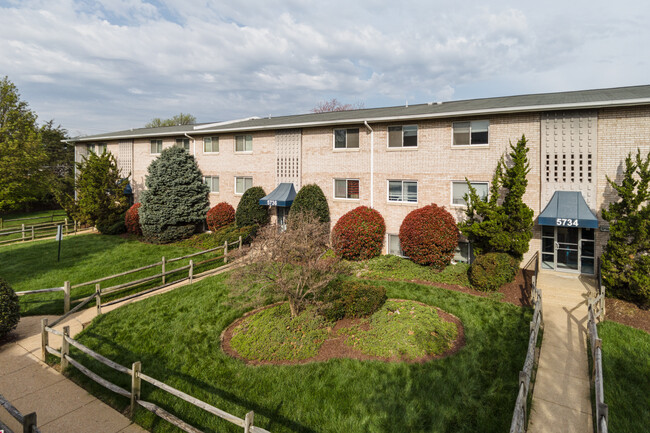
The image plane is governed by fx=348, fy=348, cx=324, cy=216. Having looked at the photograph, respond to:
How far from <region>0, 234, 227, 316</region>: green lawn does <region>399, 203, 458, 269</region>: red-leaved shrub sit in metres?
10.5

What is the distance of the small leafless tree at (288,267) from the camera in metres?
9.55

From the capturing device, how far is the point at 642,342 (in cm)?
934

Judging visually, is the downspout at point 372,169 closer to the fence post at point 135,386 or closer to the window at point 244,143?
the window at point 244,143

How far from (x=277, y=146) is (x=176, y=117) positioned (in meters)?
61.6

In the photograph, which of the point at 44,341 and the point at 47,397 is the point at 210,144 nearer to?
the point at 44,341

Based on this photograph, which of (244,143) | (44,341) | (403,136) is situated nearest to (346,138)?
(403,136)

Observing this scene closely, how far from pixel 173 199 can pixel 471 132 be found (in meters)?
19.0

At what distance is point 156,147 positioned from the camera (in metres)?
28.8

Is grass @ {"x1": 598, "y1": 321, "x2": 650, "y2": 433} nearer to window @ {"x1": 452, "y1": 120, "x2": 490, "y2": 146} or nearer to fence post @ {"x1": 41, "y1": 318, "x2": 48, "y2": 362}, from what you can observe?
window @ {"x1": 452, "y1": 120, "x2": 490, "y2": 146}

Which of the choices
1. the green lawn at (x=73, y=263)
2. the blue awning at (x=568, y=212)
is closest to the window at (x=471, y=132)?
the blue awning at (x=568, y=212)

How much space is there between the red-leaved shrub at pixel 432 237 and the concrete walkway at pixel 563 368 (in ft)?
13.0

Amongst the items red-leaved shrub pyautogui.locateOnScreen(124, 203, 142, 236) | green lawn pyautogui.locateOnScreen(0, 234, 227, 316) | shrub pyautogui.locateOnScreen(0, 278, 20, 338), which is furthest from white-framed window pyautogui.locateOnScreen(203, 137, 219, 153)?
shrub pyautogui.locateOnScreen(0, 278, 20, 338)

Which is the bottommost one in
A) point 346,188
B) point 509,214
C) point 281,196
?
point 509,214

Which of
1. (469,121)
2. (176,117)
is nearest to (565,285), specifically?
(469,121)
